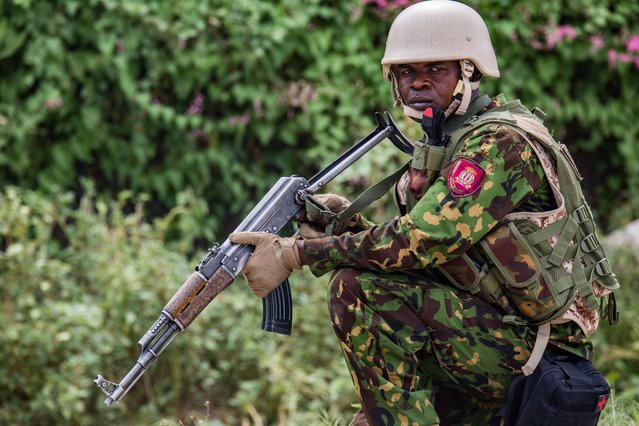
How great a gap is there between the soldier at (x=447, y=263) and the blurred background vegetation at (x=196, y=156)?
1.80m

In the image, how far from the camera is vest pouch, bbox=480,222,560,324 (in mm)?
2953

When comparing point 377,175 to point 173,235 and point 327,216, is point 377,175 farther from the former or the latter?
point 327,216

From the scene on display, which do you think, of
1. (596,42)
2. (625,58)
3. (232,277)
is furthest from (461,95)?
(625,58)

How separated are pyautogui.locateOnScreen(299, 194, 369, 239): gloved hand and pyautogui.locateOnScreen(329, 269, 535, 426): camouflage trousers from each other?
220 mm

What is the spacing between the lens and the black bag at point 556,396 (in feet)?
9.52

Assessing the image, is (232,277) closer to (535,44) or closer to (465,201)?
(465,201)

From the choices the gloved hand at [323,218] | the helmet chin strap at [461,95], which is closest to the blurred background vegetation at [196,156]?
the gloved hand at [323,218]

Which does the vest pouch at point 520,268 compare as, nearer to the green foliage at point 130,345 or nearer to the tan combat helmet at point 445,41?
the tan combat helmet at point 445,41

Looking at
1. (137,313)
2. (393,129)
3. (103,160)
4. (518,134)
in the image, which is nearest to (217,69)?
(103,160)

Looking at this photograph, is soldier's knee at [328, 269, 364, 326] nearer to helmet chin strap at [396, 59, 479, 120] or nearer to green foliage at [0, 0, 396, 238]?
helmet chin strap at [396, 59, 479, 120]

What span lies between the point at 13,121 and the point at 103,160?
0.56 metres

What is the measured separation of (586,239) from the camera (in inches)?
119

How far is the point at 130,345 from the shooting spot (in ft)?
16.6

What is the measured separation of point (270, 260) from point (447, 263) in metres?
Answer: 0.52
